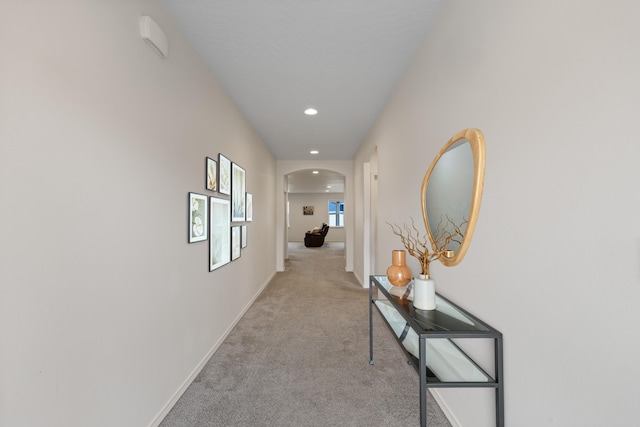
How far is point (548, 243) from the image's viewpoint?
3.20ft

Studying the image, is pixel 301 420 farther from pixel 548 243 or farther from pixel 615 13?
pixel 615 13

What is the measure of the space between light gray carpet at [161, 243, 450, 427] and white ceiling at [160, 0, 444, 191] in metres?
2.59

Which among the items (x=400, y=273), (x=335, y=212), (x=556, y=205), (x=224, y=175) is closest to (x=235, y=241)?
(x=224, y=175)

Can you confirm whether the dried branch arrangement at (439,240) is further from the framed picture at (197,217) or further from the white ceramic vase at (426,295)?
the framed picture at (197,217)

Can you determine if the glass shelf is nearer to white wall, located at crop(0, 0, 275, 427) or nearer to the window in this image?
white wall, located at crop(0, 0, 275, 427)

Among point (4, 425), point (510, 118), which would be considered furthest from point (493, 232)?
point (4, 425)

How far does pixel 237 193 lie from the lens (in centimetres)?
330

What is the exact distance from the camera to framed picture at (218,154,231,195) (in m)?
2.71

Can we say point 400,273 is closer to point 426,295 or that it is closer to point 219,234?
point 426,295

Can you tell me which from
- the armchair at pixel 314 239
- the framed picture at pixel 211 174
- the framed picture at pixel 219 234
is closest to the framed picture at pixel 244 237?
the framed picture at pixel 219 234

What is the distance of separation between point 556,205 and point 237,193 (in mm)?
2966

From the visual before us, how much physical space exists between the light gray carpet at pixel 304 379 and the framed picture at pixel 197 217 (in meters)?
1.10

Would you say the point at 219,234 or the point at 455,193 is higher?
the point at 455,193

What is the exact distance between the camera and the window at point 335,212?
14695mm
